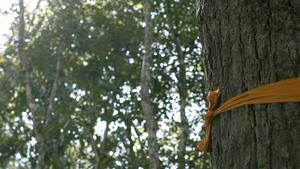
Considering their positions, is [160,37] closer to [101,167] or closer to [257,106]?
[101,167]

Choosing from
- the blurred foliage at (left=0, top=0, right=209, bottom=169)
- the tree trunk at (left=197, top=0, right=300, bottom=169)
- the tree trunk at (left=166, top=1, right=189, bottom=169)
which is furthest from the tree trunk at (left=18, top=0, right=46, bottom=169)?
the tree trunk at (left=197, top=0, right=300, bottom=169)

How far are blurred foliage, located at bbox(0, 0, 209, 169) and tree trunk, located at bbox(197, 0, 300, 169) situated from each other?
281 inches

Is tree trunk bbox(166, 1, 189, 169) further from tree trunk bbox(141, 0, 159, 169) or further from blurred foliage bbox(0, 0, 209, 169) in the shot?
tree trunk bbox(141, 0, 159, 169)

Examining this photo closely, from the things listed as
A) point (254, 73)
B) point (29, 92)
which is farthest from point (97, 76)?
point (254, 73)

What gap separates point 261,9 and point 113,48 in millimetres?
7870

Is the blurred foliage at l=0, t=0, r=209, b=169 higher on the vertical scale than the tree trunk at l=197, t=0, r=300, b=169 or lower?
higher

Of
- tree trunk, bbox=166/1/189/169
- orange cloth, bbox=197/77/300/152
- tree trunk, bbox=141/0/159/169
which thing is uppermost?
tree trunk, bbox=166/1/189/169

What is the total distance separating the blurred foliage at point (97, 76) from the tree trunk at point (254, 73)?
715 cm

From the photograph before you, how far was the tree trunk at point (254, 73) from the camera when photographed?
133 cm

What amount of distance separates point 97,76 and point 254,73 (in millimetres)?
7735

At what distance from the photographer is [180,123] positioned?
29.1 ft

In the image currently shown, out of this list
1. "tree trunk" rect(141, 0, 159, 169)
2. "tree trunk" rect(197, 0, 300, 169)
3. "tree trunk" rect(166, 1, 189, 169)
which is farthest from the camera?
"tree trunk" rect(166, 1, 189, 169)

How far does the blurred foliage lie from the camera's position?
29.0 ft

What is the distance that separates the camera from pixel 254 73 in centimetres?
142
